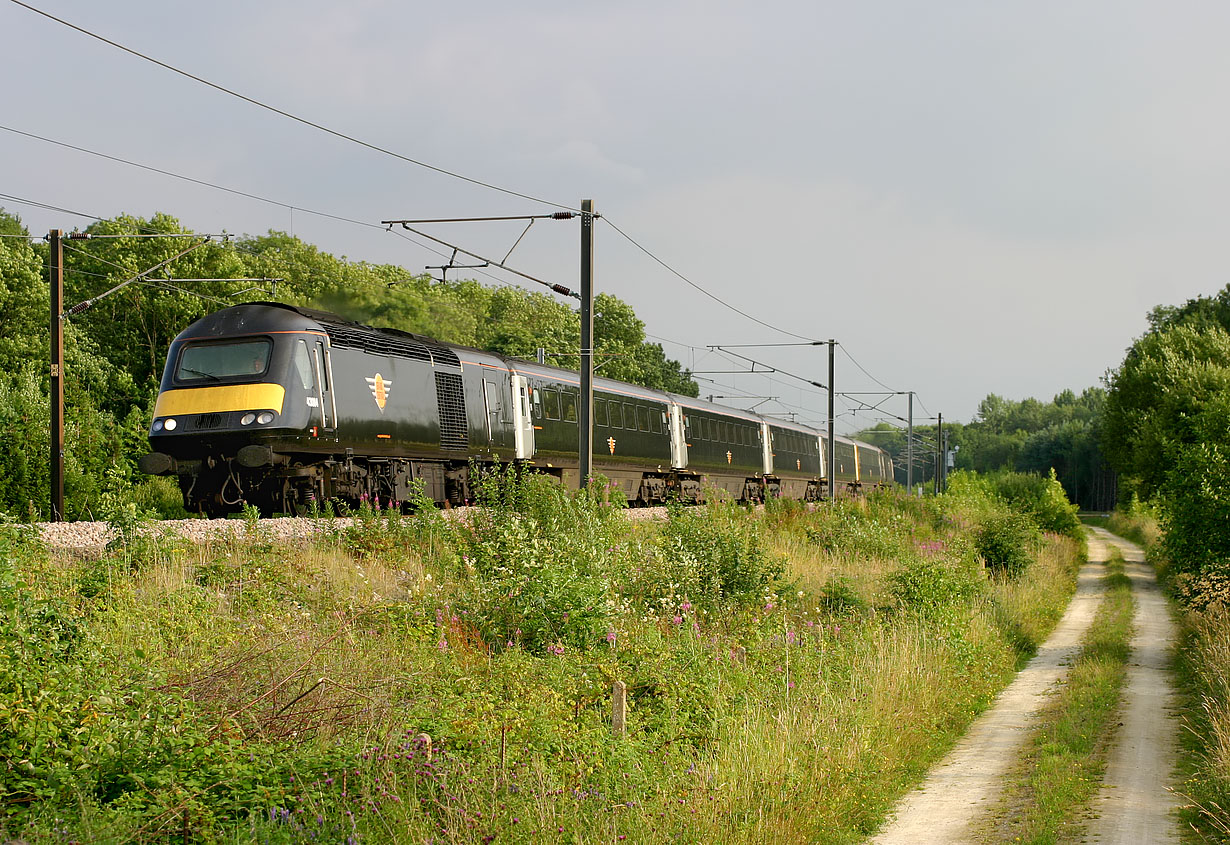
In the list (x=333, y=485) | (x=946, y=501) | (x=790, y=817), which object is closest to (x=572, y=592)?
(x=790, y=817)

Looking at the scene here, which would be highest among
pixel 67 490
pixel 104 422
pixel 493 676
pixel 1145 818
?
pixel 104 422

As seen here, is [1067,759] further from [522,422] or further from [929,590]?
[522,422]

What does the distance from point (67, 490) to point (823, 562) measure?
16.1 meters

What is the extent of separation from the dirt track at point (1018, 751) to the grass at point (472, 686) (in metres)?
0.34

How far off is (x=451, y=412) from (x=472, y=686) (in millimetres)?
13227

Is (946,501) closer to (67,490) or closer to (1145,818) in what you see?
(67,490)

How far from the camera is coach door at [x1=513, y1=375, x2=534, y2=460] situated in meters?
24.7

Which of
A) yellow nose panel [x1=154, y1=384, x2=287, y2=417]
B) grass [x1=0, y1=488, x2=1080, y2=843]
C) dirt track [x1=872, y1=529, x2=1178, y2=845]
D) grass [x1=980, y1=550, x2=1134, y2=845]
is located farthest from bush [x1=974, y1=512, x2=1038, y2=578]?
yellow nose panel [x1=154, y1=384, x2=287, y2=417]

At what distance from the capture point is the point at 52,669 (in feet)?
24.2

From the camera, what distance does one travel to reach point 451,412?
2206 centimetres

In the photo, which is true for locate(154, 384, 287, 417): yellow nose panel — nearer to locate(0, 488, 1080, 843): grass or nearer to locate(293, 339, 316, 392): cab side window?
locate(293, 339, 316, 392): cab side window

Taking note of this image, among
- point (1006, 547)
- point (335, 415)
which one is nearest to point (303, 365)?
point (335, 415)

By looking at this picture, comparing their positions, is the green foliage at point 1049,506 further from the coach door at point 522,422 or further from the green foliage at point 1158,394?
the coach door at point 522,422

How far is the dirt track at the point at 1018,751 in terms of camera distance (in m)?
9.41
